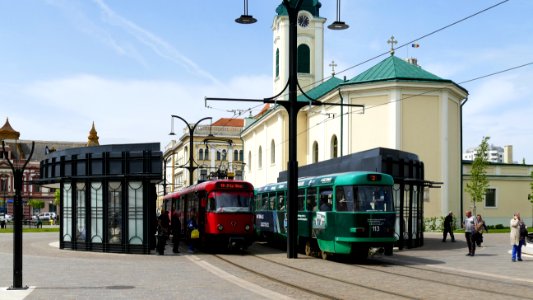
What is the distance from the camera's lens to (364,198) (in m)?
21.9

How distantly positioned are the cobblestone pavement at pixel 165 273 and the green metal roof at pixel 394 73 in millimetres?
21586

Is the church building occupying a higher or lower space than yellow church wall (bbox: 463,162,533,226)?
higher

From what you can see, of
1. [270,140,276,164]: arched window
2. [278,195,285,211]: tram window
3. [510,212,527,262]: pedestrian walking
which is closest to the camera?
[510,212,527,262]: pedestrian walking

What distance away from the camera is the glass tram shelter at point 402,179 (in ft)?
94.4

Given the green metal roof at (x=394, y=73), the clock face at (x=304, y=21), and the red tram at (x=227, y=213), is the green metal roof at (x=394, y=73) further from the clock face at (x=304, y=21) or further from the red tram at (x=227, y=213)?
the red tram at (x=227, y=213)

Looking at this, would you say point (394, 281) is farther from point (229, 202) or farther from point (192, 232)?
point (192, 232)

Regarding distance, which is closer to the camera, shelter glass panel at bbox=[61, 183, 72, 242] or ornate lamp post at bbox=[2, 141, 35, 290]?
ornate lamp post at bbox=[2, 141, 35, 290]

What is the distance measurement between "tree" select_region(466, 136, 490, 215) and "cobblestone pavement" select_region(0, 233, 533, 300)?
22968 mm

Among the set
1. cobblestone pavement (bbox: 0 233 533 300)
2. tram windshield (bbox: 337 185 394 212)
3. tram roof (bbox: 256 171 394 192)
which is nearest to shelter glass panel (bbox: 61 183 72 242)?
cobblestone pavement (bbox: 0 233 533 300)

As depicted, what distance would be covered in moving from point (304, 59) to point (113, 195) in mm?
43861

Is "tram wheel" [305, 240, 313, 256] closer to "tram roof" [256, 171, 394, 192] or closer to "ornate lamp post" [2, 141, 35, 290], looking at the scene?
"tram roof" [256, 171, 394, 192]

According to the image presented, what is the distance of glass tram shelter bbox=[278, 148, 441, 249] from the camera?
2877cm

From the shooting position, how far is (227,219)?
27.2 m

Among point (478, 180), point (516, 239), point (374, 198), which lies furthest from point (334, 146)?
point (374, 198)
